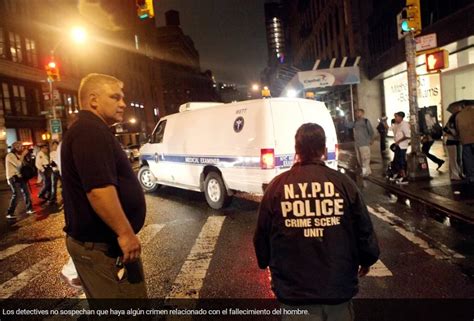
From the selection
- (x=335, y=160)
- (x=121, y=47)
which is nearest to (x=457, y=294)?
(x=335, y=160)

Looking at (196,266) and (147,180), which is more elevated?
(147,180)

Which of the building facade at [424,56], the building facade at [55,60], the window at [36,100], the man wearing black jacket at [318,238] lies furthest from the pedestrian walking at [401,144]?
the window at [36,100]

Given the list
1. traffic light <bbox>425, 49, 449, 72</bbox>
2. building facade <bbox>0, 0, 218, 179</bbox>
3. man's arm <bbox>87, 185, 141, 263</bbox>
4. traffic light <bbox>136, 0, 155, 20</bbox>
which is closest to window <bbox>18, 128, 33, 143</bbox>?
building facade <bbox>0, 0, 218, 179</bbox>

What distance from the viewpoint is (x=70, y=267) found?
4.62 metres

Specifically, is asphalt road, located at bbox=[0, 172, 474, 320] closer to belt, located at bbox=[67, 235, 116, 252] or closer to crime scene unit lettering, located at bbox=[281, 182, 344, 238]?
belt, located at bbox=[67, 235, 116, 252]

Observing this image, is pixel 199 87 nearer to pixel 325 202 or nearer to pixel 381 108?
pixel 381 108

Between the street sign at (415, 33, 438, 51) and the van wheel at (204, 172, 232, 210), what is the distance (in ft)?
21.9

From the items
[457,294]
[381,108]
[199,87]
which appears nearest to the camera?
[457,294]

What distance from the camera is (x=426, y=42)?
1071cm

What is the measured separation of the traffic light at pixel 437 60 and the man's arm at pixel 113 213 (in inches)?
407

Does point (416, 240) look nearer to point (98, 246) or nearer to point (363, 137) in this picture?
point (98, 246)

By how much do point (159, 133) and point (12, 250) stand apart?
17.0 ft

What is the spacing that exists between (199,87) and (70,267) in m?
137

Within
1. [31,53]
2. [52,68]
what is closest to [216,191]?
[52,68]
